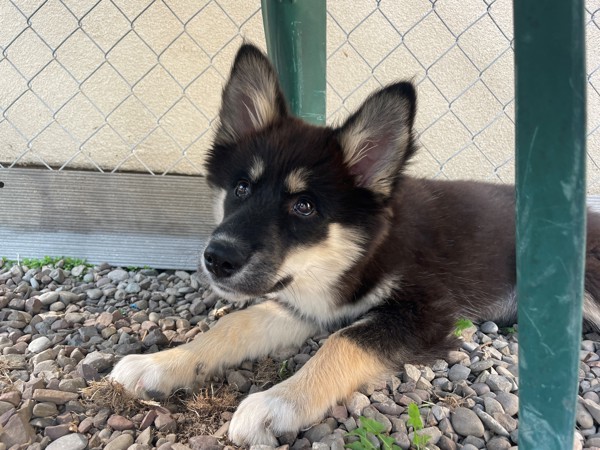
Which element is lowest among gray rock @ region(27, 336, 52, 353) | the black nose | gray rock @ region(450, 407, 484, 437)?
gray rock @ region(27, 336, 52, 353)

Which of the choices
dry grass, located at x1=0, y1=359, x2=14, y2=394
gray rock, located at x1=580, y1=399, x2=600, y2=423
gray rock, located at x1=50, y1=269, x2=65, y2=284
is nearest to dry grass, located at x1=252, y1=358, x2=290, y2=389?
dry grass, located at x1=0, y1=359, x2=14, y2=394

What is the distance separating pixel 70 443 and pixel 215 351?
68 centimetres

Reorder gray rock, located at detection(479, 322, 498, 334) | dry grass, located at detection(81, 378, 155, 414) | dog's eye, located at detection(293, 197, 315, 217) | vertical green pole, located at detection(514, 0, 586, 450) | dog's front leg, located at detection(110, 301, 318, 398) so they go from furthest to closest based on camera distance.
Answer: gray rock, located at detection(479, 322, 498, 334) → dog's eye, located at detection(293, 197, 315, 217) → dog's front leg, located at detection(110, 301, 318, 398) → dry grass, located at detection(81, 378, 155, 414) → vertical green pole, located at detection(514, 0, 586, 450)

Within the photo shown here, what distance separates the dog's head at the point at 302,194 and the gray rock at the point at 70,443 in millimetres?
701

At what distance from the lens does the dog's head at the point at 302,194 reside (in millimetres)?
1947

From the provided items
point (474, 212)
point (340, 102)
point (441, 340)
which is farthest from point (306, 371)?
point (340, 102)

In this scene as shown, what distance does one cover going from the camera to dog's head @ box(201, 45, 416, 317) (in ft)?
6.39

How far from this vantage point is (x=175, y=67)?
3766 mm

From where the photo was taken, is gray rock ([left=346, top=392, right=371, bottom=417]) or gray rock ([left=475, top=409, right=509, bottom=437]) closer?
gray rock ([left=475, top=409, right=509, bottom=437])

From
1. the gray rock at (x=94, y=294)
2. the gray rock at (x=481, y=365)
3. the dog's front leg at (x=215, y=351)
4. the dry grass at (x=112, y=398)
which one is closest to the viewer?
the dry grass at (x=112, y=398)

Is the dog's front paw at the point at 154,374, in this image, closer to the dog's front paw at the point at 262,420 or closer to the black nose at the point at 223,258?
the dog's front paw at the point at 262,420

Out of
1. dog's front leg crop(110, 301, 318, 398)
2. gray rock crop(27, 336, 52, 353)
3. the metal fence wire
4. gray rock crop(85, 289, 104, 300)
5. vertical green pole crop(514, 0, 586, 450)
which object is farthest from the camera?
the metal fence wire

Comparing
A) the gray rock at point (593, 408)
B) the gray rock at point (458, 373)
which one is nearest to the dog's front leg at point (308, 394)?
the gray rock at point (458, 373)

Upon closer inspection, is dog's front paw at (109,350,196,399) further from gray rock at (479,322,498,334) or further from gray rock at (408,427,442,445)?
gray rock at (479,322,498,334)
